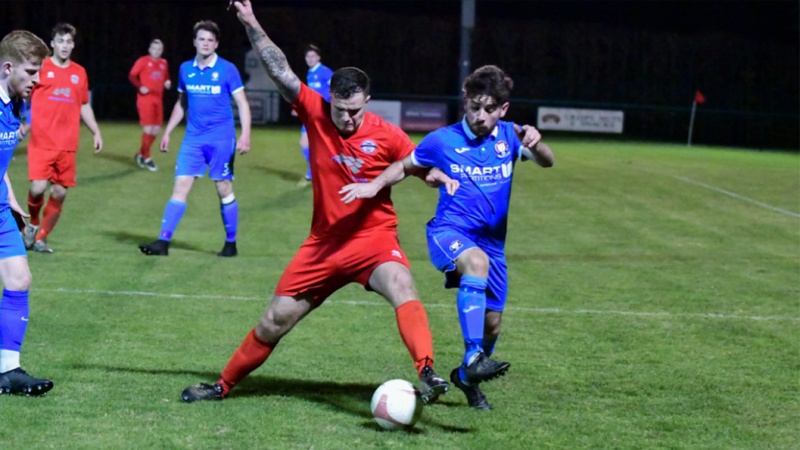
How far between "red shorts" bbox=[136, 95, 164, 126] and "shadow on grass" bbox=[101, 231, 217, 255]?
8.48 meters

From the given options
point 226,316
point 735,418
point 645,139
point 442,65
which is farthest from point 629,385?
point 442,65

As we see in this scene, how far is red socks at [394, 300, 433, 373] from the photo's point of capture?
5.66 m

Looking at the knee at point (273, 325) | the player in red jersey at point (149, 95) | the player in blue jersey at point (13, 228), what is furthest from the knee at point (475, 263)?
the player in red jersey at point (149, 95)

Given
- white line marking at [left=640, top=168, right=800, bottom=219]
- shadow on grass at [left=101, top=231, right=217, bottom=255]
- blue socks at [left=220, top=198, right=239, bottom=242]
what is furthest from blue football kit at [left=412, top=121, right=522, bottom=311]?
white line marking at [left=640, top=168, right=800, bottom=219]

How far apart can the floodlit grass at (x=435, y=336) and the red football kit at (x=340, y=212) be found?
0.71m

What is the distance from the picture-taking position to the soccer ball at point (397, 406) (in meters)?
5.57

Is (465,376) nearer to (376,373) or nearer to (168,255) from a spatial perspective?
(376,373)

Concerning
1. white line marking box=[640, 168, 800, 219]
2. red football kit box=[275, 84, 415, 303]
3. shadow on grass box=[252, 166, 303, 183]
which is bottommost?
shadow on grass box=[252, 166, 303, 183]

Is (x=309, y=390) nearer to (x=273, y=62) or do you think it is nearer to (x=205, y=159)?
(x=273, y=62)

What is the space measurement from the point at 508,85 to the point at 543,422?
1792 millimetres

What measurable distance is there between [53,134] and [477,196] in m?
6.35

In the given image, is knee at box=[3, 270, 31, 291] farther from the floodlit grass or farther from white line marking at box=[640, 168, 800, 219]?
white line marking at box=[640, 168, 800, 219]

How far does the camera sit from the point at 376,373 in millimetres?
7023

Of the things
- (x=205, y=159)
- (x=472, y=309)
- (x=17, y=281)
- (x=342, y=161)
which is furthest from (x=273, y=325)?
(x=205, y=159)
